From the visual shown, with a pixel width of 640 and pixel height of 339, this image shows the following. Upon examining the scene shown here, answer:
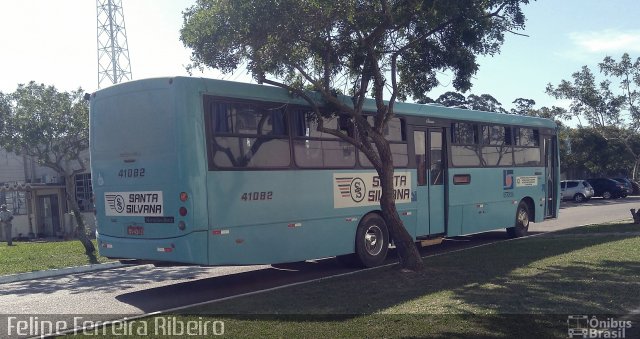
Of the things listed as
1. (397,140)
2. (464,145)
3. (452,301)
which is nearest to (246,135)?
(397,140)

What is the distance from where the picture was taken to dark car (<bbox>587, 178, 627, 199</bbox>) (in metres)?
42.8

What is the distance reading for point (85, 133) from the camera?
22516 mm

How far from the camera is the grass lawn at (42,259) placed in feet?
47.6

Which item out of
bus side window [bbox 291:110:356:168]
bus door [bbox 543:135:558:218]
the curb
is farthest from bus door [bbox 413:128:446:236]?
the curb

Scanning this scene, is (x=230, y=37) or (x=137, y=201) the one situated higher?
(x=230, y=37)

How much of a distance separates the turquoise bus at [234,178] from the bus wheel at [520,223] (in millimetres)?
4392

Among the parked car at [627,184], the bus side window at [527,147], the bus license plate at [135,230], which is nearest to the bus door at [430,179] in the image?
the bus side window at [527,147]

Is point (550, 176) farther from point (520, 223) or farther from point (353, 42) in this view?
point (353, 42)

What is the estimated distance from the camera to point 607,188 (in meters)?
43.4

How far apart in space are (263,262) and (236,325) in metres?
3.20

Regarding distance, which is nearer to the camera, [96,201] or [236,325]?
[236,325]

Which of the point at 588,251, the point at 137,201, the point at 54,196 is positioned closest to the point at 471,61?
the point at 588,251

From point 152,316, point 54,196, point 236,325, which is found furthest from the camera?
point 54,196

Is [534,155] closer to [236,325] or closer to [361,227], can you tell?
[361,227]
